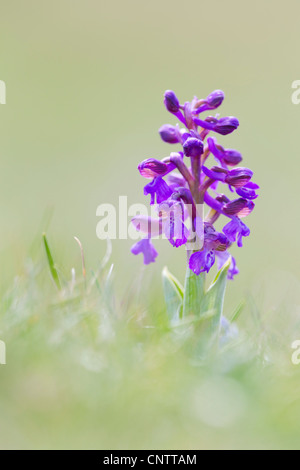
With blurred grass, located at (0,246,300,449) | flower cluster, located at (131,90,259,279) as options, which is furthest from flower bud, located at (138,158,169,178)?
blurred grass, located at (0,246,300,449)

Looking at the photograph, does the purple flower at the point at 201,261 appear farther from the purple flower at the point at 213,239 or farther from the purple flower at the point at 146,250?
the purple flower at the point at 146,250

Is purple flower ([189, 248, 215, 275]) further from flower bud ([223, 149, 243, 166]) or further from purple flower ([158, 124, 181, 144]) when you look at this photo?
purple flower ([158, 124, 181, 144])

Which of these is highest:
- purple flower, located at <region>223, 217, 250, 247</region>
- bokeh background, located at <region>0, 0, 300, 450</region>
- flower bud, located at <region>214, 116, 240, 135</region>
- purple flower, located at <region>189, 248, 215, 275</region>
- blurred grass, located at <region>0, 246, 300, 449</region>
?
bokeh background, located at <region>0, 0, 300, 450</region>

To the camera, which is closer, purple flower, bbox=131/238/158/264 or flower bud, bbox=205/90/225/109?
flower bud, bbox=205/90/225/109

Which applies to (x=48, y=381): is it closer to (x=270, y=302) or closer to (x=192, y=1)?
(x=270, y=302)

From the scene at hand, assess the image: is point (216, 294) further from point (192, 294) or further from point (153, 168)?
point (153, 168)

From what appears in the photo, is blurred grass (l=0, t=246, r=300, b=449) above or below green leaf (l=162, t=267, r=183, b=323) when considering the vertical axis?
below

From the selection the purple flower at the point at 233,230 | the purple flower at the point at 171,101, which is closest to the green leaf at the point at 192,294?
the purple flower at the point at 233,230
